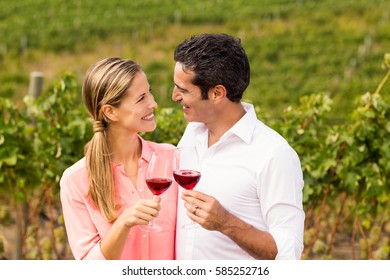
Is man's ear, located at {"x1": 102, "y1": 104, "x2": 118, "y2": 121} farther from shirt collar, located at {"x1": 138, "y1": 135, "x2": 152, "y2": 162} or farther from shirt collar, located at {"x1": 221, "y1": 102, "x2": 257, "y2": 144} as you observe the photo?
shirt collar, located at {"x1": 221, "y1": 102, "x2": 257, "y2": 144}

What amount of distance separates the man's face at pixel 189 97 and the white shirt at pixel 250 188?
0.35 feet

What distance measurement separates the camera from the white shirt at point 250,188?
223cm

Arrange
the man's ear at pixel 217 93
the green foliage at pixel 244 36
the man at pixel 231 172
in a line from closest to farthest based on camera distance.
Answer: the man at pixel 231 172, the man's ear at pixel 217 93, the green foliage at pixel 244 36

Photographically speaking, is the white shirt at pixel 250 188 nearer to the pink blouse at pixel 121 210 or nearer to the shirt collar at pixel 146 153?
the pink blouse at pixel 121 210

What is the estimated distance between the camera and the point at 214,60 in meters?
2.27

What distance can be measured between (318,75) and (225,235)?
16.6 metres

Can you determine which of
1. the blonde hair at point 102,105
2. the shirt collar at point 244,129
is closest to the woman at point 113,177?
the blonde hair at point 102,105

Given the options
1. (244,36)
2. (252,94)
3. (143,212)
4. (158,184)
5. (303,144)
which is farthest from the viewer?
(244,36)

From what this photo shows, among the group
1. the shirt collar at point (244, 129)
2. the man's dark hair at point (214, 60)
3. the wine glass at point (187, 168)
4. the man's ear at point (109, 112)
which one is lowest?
the wine glass at point (187, 168)

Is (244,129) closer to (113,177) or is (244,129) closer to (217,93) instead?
(217,93)

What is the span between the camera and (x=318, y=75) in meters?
18.5

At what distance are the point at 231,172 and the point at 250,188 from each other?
0.27 ft

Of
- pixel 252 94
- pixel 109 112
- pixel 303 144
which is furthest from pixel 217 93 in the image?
pixel 252 94
